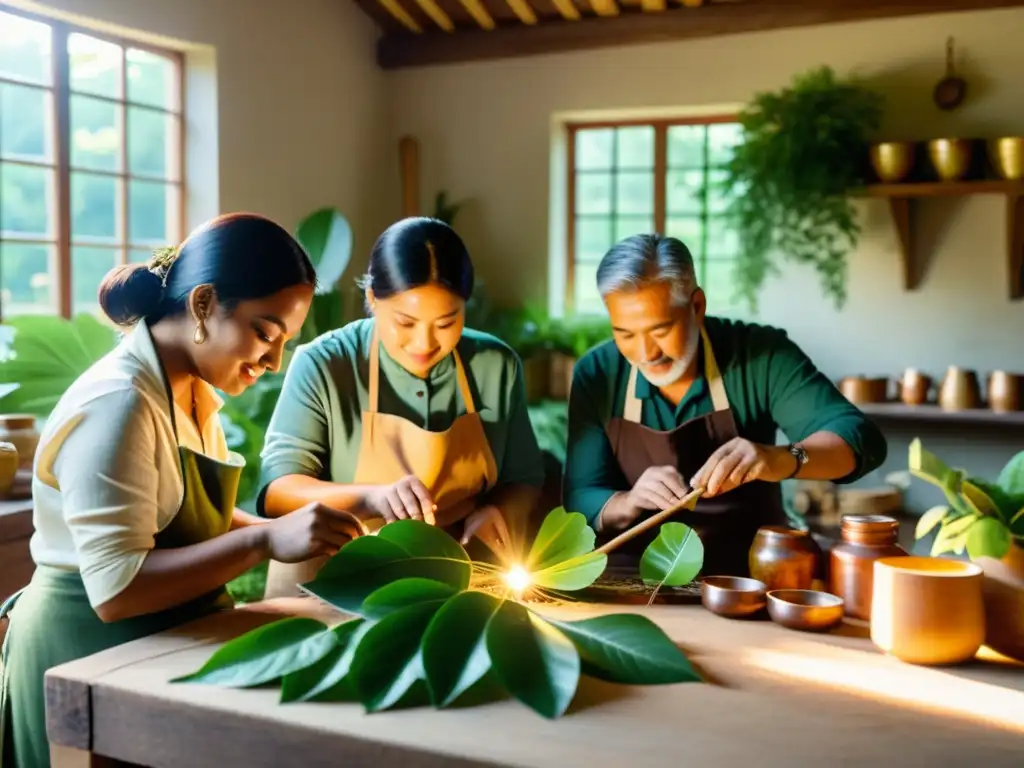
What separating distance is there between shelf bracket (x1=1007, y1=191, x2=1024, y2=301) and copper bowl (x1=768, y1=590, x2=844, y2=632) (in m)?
3.49

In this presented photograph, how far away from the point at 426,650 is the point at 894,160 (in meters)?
3.88

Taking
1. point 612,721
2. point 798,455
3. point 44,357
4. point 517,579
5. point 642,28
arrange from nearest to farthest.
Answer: point 612,721
point 517,579
point 798,455
point 44,357
point 642,28

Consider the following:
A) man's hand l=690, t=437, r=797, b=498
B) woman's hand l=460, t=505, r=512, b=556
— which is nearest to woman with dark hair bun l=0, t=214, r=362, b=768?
woman's hand l=460, t=505, r=512, b=556

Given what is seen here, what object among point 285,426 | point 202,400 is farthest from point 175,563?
point 285,426

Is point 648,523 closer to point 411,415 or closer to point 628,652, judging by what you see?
point 628,652

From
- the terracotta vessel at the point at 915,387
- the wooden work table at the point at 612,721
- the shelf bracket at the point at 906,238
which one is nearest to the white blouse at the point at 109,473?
the wooden work table at the point at 612,721

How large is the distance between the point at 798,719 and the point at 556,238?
4506 millimetres

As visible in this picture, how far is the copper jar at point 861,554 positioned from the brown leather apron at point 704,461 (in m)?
0.49

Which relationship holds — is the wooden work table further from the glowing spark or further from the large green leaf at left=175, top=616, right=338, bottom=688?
the glowing spark

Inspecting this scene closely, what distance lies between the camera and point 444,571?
4.82ft

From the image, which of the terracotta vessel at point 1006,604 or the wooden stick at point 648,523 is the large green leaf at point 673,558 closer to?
the wooden stick at point 648,523

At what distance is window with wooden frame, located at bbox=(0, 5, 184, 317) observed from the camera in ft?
12.7

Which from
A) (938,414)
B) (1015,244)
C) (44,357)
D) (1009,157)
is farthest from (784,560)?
(1015,244)

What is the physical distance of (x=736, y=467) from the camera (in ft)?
6.21
